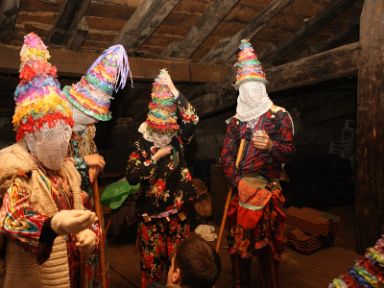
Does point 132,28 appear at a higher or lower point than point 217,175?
higher

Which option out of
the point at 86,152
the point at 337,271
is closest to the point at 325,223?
the point at 337,271

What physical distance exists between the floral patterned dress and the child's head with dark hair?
2.91 feet

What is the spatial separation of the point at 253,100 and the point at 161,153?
2.56 feet

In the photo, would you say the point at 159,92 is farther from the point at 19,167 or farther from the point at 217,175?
the point at 217,175

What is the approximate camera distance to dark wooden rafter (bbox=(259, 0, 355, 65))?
13.4ft

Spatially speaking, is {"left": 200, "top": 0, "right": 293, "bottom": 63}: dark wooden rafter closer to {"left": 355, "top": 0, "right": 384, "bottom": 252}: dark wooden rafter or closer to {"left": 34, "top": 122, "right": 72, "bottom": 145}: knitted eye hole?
{"left": 355, "top": 0, "right": 384, "bottom": 252}: dark wooden rafter

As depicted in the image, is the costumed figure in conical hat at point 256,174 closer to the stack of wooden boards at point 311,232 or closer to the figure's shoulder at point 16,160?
the stack of wooden boards at point 311,232

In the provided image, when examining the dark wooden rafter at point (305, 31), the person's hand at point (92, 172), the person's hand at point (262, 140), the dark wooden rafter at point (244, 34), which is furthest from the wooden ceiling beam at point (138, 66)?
the person's hand at point (262, 140)

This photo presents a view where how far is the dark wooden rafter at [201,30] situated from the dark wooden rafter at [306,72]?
0.70m

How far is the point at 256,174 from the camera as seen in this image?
2656 millimetres

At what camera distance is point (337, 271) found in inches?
135

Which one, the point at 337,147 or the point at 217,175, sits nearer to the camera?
the point at 217,175

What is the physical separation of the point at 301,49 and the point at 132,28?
2.46 metres

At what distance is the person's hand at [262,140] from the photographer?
2549 mm
